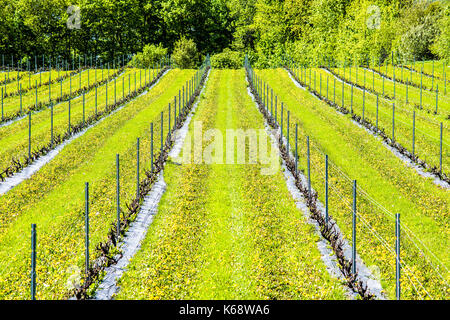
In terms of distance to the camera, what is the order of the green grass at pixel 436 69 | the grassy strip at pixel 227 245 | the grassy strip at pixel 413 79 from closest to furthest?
the grassy strip at pixel 227 245 → the grassy strip at pixel 413 79 → the green grass at pixel 436 69

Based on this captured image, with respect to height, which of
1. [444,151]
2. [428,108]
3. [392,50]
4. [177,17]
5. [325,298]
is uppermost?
[177,17]

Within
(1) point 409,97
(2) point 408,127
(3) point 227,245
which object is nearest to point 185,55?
(1) point 409,97

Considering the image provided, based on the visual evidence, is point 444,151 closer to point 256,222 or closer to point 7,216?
point 256,222

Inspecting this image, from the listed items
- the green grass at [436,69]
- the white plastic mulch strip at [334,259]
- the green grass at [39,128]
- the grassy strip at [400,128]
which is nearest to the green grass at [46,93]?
the green grass at [39,128]

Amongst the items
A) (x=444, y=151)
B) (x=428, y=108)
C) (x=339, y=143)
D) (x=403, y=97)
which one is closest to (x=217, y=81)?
(x=403, y=97)

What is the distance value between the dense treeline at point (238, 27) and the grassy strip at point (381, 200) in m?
56.8

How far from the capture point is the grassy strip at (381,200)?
13172mm

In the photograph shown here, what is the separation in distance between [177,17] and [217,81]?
49.0 metres

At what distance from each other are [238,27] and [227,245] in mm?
99564

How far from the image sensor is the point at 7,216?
57.3ft

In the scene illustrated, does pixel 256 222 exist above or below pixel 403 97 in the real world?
below

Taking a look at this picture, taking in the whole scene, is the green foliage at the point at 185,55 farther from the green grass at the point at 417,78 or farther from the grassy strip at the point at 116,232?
the grassy strip at the point at 116,232

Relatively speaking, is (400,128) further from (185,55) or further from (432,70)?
(185,55)
